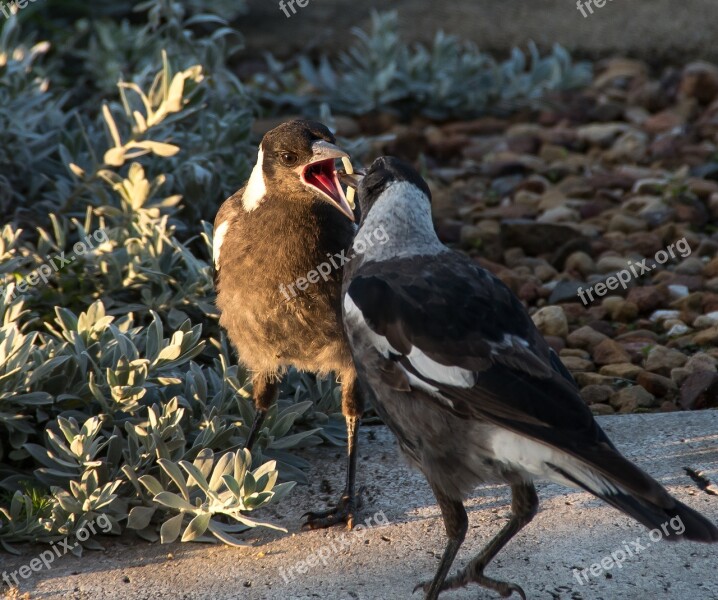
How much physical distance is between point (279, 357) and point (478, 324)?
100 cm

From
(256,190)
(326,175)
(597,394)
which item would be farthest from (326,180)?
(597,394)

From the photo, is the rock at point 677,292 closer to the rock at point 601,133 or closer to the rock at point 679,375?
the rock at point 679,375

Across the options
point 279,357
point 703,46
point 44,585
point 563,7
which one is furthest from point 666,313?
point 563,7

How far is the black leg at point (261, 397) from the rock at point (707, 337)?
1.98 m

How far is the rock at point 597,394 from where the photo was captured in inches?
181

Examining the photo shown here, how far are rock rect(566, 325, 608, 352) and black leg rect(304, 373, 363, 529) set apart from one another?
1367 mm

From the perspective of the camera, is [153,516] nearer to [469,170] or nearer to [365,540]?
[365,540]

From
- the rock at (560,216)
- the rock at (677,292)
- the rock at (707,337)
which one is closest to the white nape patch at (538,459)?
the rock at (707,337)

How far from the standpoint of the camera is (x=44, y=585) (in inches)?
136

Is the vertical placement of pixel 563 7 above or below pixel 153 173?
below

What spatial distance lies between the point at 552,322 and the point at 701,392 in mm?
840

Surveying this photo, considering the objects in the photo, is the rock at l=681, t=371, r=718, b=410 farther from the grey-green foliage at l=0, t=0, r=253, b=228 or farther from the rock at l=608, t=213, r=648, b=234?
the grey-green foliage at l=0, t=0, r=253, b=228

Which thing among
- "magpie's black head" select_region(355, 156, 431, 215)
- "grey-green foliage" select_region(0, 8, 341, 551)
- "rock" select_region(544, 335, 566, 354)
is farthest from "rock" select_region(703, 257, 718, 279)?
"magpie's black head" select_region(355, 156, 431, 215)

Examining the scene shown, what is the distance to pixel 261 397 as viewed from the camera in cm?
418
